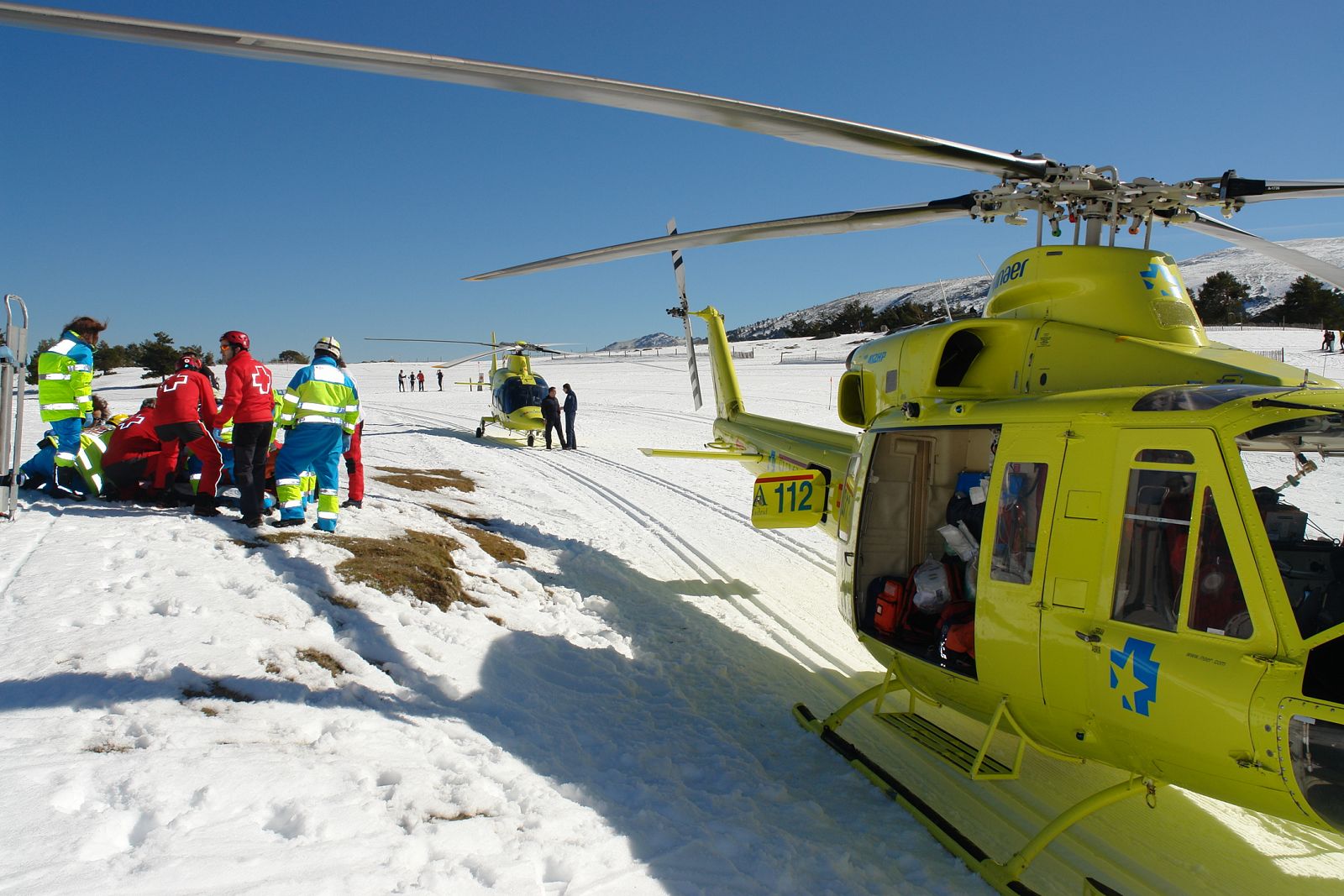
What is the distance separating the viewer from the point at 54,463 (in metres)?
7.00

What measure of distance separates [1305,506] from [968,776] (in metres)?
2.14

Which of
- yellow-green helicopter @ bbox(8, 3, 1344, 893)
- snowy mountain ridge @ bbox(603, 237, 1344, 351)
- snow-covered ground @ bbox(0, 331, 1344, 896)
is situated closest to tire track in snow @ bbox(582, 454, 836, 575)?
snow-covered ground @ bbox(0, 331, 1344, 896)

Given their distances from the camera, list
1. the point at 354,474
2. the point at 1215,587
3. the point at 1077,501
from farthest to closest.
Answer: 1. the point at 354,474
2. the point at 1077,501
3. the point at 1215,587

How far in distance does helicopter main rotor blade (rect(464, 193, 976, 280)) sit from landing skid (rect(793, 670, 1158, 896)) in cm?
302

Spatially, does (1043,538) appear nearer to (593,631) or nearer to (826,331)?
(593,631)

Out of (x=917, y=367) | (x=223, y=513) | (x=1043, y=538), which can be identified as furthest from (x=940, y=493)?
(x=223, y=513)

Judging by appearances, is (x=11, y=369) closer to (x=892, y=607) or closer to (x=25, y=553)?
(x=25, y=553)

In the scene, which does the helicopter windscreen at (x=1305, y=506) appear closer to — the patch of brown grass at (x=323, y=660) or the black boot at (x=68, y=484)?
the patch of brown grass at (x=323, y=660)

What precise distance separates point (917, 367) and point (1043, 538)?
5.74 feet

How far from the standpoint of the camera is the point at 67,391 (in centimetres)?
687

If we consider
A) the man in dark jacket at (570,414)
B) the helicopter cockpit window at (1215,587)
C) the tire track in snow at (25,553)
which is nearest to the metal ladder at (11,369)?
the tire track in snow at (25,553)

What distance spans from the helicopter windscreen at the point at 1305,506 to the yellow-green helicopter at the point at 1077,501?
0.01m

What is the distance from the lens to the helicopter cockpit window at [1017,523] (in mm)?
3734

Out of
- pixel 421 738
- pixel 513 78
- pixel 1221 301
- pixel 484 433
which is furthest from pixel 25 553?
pixel 1221 301
